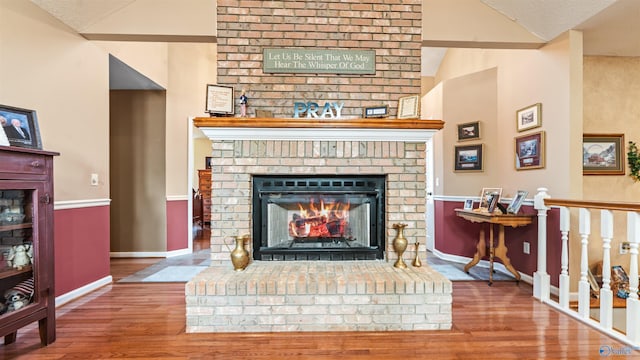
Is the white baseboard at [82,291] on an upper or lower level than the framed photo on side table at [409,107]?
lower

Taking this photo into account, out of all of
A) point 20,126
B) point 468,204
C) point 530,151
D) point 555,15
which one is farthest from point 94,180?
point 555,15

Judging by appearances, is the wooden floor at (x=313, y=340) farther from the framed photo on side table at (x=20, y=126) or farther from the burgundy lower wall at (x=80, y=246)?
the framed photo on side table at (x=20, y=126)

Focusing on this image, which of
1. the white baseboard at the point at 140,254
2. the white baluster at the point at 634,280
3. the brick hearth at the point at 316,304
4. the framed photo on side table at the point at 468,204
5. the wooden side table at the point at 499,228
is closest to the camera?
the white baluster at the point at 634,280

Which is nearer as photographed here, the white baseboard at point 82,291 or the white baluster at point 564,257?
the white baluster at point 564,257

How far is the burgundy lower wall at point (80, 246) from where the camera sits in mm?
2619

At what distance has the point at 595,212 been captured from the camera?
309cm

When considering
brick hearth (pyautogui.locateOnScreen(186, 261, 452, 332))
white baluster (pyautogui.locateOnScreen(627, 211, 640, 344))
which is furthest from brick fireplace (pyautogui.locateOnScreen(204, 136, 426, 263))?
white baluster (pyautogui.locateOnScreen(627, 211, 640, 344))

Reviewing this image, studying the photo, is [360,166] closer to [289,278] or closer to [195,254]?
[289,278]

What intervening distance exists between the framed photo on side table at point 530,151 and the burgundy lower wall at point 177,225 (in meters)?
4.20

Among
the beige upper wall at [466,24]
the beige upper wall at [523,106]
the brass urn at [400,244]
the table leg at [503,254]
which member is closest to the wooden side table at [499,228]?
the table leg at [503,254]

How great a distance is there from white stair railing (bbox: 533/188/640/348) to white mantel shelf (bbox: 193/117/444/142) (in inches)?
47.7

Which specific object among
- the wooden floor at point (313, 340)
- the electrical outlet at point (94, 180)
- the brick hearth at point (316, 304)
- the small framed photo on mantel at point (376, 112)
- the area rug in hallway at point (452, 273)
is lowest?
the area rug in hallway at point (452, 273)

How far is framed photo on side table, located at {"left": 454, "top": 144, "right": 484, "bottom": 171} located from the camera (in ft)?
12.4

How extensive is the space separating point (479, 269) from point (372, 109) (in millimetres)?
2393
